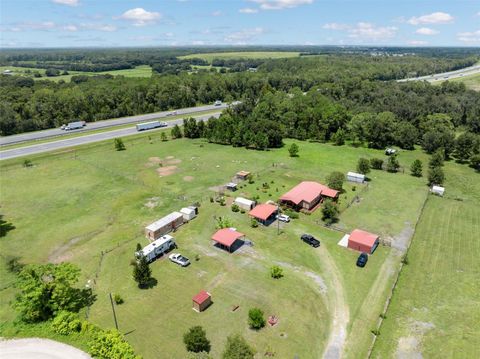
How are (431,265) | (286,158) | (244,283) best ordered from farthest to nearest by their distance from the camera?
1. (286,158)
2. (431,265)
3. (244,283)

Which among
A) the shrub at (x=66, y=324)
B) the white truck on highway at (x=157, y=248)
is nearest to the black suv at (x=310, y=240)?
the white truck on highway at (x=157, y=248)

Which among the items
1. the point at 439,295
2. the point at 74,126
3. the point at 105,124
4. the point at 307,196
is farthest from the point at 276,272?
the point at 105,124

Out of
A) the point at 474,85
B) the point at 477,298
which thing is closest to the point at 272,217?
the point at 477,298

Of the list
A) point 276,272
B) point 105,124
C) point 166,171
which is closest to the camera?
point 276,272

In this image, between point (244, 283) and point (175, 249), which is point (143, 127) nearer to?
point (175, 249)

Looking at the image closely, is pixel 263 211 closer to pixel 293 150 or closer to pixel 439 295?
pixel 439 295

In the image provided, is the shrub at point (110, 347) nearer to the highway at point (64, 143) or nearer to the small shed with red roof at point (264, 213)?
the small shed with red roof at point (264, 213)

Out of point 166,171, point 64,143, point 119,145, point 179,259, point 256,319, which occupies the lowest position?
point 166,171
